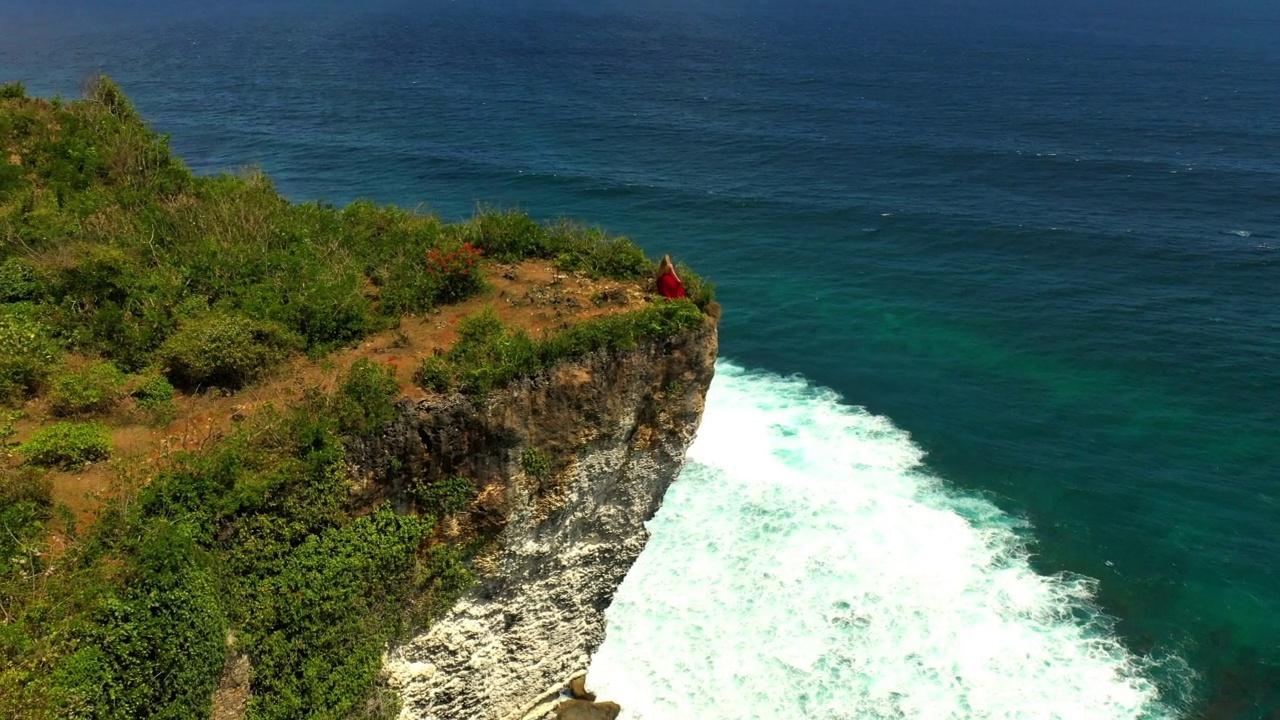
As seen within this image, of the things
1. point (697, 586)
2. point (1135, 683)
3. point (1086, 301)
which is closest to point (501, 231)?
point (697, 586)

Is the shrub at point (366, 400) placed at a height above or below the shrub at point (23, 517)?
above

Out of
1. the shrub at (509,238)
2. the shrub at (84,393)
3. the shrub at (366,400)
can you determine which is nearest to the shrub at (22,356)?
the shrub at (84,393)

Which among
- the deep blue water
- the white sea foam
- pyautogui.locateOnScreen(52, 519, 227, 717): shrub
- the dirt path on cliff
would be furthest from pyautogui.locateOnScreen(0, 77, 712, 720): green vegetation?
the deep blue water

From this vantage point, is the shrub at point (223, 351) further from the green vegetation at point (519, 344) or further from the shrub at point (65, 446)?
the green vegetation at point (519, 344)

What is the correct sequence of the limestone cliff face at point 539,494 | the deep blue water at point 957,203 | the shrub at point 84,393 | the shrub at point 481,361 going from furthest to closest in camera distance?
the deep blue water at point 957,203, the limestone cliff face at point 539,494, the shrub at point 481,361, the shrub at point 84,393

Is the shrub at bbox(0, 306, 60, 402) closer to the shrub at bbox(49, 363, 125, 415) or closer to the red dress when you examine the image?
the shrub at bbox(49, 363, 125, 415)

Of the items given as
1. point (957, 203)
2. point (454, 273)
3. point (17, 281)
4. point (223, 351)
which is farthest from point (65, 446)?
point (957, 203)
